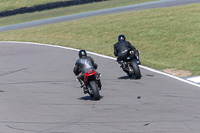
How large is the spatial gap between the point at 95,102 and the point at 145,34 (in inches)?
478

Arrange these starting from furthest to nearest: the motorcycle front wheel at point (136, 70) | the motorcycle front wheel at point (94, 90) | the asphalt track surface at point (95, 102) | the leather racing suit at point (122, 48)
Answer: the leather racing suit at point (122, 48), the motorcycle front wheel at point (136, 70), the motorcycle front wheel at point (94, 90), the asphalt track surface at point (95, 102)

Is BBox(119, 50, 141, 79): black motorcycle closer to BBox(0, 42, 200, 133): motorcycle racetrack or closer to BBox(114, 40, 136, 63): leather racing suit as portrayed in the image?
BBox(114, 40, 136, 63): leather racing suit

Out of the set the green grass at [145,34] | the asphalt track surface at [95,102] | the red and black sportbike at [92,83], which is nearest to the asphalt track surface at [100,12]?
the green grass at [145,34]

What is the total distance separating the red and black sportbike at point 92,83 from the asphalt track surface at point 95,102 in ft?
0.67

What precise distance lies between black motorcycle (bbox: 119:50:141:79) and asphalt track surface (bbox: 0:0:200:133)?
0.82 ft

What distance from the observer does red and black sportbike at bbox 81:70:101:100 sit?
10977 mm

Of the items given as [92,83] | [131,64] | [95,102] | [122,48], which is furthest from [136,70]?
[95,102]

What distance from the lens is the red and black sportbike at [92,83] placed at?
1098 cm

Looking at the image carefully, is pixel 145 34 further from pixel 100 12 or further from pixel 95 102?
pixel 95 102

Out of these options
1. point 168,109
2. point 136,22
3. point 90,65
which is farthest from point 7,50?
point 168,109

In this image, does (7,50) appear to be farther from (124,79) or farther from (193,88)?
(193,88)

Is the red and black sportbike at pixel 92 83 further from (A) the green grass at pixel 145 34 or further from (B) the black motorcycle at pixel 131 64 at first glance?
(A) the green grass at pixel 145 34

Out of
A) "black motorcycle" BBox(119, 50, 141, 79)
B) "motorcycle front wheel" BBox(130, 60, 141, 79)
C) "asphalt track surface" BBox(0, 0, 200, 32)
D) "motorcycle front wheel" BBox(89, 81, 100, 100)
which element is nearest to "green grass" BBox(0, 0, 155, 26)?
"asphalt track surface" BBox(0, 0, 200, 32)

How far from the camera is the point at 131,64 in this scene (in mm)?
13805
